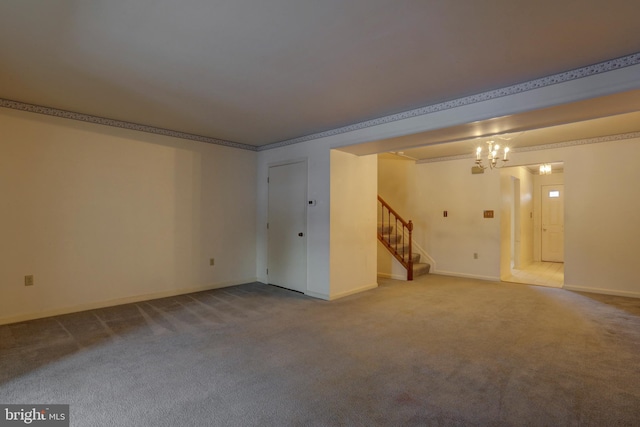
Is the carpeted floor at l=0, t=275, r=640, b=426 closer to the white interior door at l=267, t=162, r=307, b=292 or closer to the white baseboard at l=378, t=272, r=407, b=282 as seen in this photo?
the white interior door at l=267, t=162, r=307, b=292

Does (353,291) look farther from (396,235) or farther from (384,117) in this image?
(384,117)

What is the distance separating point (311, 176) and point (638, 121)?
177 inches

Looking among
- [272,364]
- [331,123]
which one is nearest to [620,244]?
[331,123]

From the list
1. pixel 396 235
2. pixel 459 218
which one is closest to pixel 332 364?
pixel 396 235

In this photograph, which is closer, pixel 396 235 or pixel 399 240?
pixel 396 235

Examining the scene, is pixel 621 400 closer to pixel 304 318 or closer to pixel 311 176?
pixel 304 318

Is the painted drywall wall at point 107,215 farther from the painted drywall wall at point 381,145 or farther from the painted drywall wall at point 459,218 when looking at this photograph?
the painted drywall wall at point 459,218

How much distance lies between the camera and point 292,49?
2428 millimetres

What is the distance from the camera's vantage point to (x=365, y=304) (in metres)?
4.46

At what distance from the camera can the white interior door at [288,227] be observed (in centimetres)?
513

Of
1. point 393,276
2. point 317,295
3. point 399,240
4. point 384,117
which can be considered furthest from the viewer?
point 399,240

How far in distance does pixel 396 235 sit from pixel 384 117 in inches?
134

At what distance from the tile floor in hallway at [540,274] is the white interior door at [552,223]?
1.07 ft

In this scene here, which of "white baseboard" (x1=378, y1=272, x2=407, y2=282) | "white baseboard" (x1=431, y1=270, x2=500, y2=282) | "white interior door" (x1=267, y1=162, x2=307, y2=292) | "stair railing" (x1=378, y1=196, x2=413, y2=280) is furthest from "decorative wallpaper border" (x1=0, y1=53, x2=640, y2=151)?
"white baseboard" (x1=431, y1=270, x2=500, y2=282)
